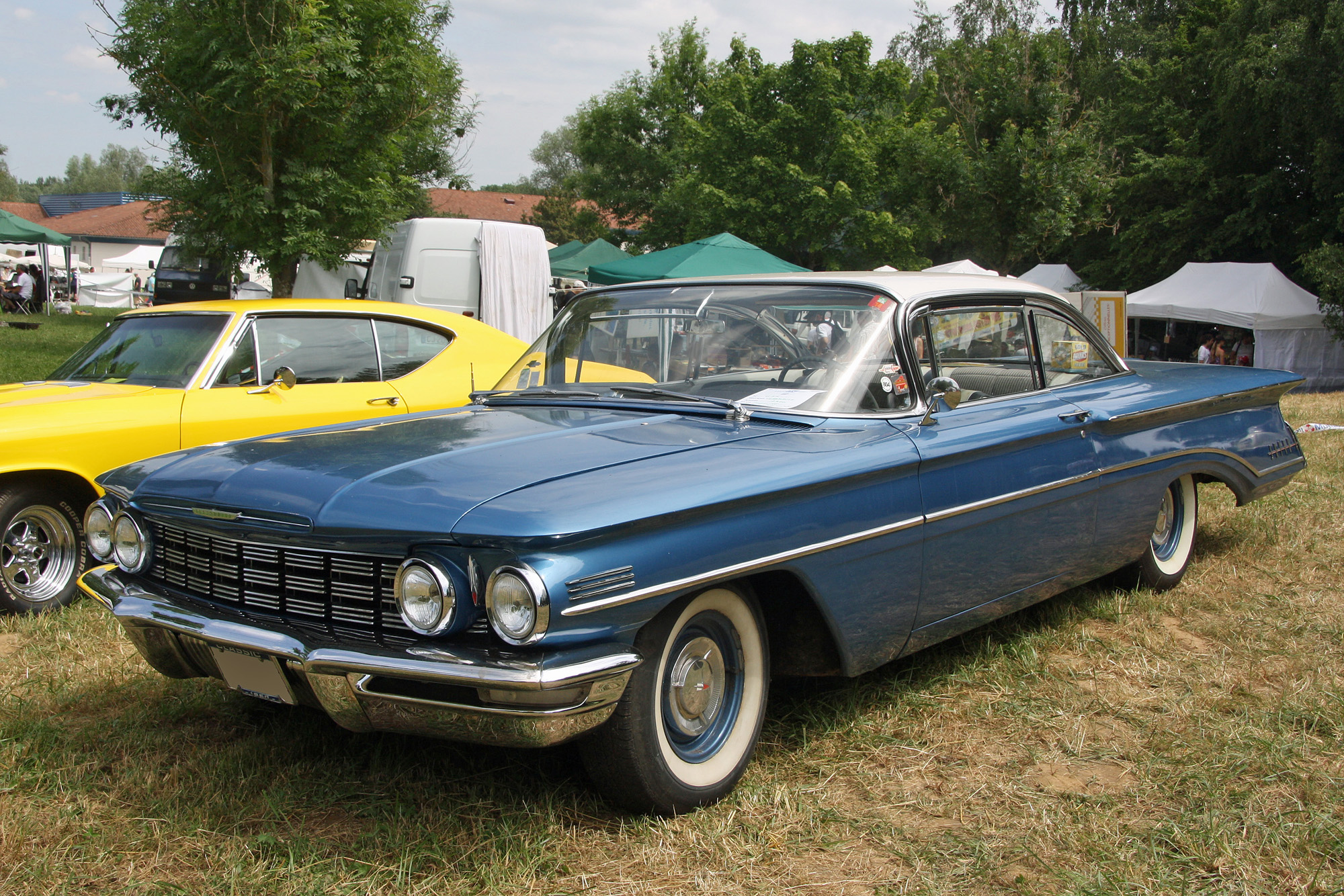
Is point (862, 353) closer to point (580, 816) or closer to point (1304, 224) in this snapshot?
point (580, 816)

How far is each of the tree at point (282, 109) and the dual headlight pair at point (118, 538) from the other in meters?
8.61

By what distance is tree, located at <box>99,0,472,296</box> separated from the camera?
34.9ft

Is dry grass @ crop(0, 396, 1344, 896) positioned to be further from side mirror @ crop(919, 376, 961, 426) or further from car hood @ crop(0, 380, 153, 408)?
car hood @ crop(0, 380, 153, 408)

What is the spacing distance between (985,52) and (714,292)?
26.2 m

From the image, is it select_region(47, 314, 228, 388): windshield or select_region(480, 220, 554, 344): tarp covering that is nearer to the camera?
select_region(47, 314, 228, 388): windshield

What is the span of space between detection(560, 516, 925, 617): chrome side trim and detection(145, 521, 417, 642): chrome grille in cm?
48

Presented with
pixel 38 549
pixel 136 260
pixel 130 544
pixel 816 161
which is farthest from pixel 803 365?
pixel 136 260

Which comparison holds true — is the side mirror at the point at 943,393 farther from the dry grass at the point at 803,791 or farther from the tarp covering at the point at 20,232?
the tarp covering at the point at 20,232

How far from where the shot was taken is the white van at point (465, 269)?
11.9 m

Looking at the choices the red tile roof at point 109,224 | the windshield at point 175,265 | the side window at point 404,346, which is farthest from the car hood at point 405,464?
the red tile roof at point 109,224

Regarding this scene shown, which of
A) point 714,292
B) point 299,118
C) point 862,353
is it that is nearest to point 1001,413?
point 862,353

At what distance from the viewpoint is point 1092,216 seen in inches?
992

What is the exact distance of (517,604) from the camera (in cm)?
224

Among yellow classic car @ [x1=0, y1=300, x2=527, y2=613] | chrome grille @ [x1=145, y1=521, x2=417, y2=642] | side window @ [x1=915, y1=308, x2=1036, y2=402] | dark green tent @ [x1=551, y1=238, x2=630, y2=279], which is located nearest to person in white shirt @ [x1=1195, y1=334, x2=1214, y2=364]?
dark green tent @ [x1=551, y1=238, x2=630, y2=279]
